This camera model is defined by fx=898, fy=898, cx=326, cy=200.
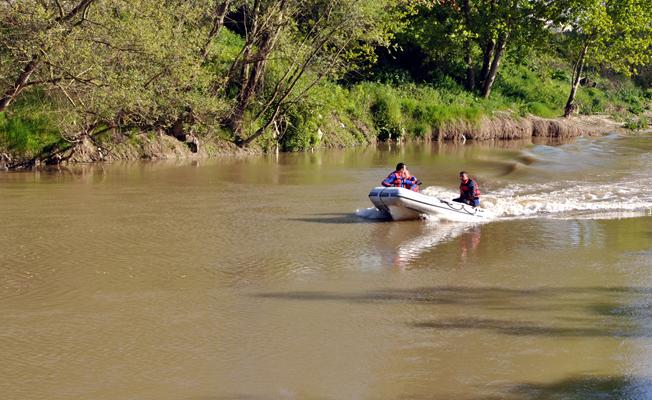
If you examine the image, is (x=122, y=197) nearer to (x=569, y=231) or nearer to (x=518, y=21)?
(x=569, y=231)

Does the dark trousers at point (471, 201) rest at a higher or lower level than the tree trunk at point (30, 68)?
Answer: lower

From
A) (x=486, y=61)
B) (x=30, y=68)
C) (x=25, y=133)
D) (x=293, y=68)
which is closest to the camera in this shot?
(x=30, y=68)

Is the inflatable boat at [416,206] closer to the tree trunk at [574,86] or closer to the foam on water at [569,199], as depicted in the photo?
the foam on water at [569,199]

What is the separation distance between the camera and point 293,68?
2948cm

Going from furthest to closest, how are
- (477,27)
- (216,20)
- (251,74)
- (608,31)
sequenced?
(608,31), (477,27), (251,74), (216,20)

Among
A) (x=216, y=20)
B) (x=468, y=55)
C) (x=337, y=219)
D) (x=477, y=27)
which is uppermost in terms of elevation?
(x=477, y=27)

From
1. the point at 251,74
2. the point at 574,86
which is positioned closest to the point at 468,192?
the point at 251,74

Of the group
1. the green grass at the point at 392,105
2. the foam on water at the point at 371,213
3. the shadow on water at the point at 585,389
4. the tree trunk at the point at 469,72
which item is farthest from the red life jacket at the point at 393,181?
the tree trunk at the point at 469,72

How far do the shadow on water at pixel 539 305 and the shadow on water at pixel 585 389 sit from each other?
4.49ft

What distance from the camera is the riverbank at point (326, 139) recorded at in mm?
25250

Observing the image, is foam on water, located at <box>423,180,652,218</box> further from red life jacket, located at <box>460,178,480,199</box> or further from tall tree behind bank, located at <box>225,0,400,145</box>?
tall tree behind bank, located at <box>225,0,400,145</box>

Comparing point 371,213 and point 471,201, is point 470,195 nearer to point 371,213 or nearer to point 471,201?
point 471,201

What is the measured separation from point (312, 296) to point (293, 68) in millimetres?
A: 19342

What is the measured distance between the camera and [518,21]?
4125 cm
